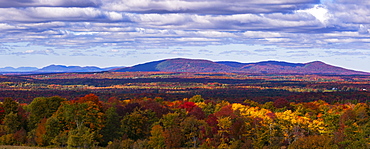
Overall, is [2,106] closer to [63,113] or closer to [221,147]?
[63,113]

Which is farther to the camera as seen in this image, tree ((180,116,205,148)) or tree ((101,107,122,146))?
tree ((101,107,122,146))

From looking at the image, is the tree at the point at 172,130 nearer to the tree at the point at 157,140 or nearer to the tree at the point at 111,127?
the tree at the point at 157,140

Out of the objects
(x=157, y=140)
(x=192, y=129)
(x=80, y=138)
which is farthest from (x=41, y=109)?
(x=192, y=129)

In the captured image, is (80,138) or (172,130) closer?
(80,138)

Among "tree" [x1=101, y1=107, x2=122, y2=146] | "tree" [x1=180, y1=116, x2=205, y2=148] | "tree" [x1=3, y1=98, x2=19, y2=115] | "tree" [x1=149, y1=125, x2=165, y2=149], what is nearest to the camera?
"tree" [x1=149, y1=125, x2=165, y2=149]

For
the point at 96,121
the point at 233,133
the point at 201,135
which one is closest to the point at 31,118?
the point at 96,121

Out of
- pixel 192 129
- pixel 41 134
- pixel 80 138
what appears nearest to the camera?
pixel 80 138

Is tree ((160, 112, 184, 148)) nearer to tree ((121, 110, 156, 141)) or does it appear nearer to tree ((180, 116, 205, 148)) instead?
tree ((180, 116, 205, 148))

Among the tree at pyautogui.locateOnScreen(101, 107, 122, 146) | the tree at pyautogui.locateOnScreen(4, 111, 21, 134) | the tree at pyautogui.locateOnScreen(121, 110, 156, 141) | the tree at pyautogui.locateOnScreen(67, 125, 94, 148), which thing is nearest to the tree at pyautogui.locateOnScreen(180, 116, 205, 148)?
the tree at pyautogui.locateOnScreen(121, 110, 156, 141)

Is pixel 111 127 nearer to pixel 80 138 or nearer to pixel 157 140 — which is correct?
pixel 157 140
